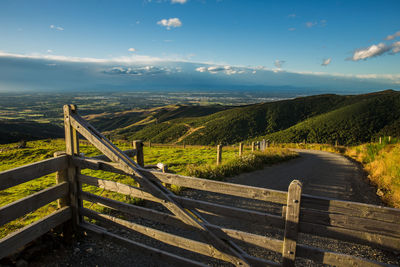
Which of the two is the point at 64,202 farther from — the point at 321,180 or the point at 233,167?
the point at 321,180

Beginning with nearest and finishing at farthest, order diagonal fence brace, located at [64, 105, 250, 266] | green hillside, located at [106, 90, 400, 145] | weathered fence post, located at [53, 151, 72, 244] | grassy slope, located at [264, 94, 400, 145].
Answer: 1. diagonal fence brace, located at [64, 105, 250, 266]
2. weathered fence post, located at [53, 151, 72, 244]
3. grassy slope, located at [264, 94, 400, 145]
4. green hillside, located at [106, 90, 400, 145]

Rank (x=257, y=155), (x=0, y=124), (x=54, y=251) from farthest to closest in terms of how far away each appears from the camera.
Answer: (x=0, y=124)
(x=257, y=155)
(x=54, y=251)

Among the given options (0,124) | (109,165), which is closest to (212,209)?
(109,165)

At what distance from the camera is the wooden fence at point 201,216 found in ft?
9.22

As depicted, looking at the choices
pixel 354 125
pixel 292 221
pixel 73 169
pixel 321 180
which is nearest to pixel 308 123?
pixel 354 125

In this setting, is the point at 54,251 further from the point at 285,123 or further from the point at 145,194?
the point at 285,123

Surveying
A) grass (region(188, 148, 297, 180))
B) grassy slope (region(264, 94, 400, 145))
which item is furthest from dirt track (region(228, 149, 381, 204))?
grassy slope (region(264, 94, 400, 145))

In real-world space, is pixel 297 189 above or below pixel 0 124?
above

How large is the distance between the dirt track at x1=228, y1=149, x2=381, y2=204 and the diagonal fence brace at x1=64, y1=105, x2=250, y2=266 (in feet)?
19.2

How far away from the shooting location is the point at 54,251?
13.7 ft

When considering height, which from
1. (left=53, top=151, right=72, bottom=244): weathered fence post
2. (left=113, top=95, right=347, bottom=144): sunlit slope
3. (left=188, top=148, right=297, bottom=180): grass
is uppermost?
(left=53, top=151, right=72, bottom=244): weathered fence post

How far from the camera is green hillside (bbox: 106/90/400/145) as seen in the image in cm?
5031

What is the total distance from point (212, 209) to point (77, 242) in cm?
297

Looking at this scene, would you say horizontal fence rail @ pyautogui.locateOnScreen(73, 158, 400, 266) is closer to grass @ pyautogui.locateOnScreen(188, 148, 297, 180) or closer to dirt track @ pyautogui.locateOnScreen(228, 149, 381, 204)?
grass @ pyautogui.locateOnScreen(188, 148, 297, 180)
